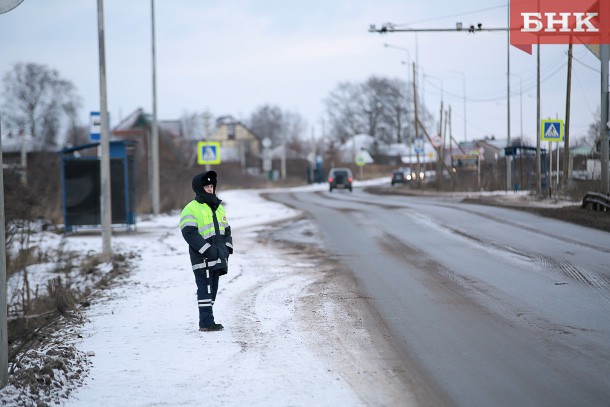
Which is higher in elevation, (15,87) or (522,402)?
(15,87)

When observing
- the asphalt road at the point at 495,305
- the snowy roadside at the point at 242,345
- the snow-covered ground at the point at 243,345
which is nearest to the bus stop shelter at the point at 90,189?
the asphalt road at the point at 495,305

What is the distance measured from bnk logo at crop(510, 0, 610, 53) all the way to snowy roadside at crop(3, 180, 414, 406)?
617 inches

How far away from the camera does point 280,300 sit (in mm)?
10484

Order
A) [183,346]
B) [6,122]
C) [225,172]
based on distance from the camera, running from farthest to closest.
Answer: [6,122], [225,172], [183,346]

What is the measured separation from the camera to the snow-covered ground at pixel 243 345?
240 inches

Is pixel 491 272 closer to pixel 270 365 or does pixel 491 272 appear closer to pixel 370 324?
pixel 370 324

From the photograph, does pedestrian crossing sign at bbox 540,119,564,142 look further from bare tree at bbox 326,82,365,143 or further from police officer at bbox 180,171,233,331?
bare tree at bbox 326,82,365,143

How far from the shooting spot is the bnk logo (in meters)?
25.4

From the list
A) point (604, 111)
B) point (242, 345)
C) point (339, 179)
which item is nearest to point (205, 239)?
point (242, 345)

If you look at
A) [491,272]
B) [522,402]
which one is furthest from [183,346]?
[491,272]

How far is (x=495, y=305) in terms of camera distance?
9.59 m

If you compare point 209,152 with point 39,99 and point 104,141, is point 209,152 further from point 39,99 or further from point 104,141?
point 39,99

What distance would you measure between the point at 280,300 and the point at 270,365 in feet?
11.6

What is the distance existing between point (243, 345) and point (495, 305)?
331cm
